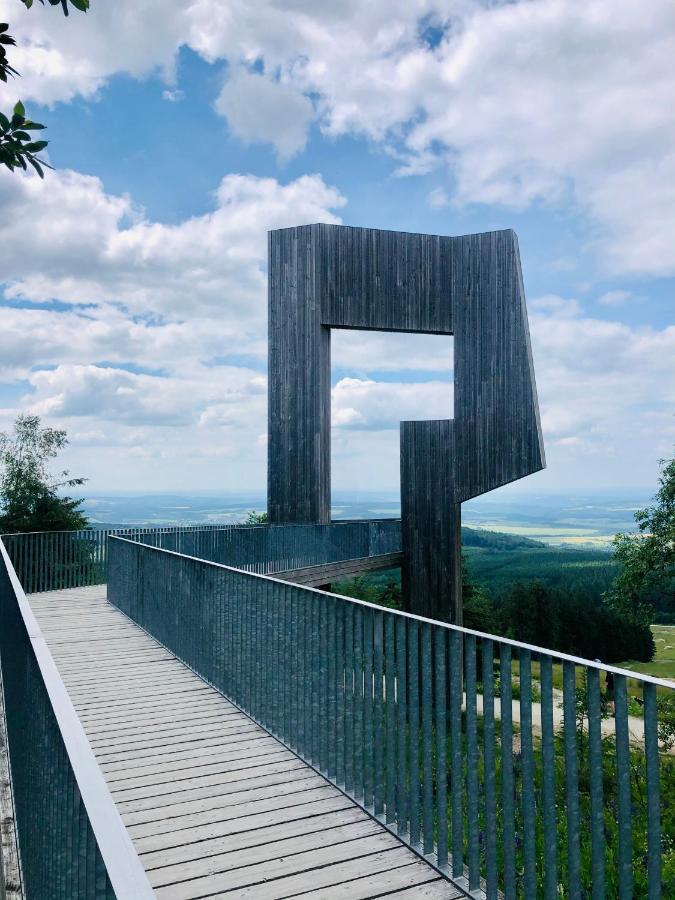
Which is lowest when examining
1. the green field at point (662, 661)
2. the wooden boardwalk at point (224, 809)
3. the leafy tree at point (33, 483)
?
the green field at point (662, 661)

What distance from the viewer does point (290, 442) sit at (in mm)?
17609

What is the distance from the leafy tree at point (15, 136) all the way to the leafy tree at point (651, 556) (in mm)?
19627

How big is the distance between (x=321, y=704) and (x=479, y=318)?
1357 cm

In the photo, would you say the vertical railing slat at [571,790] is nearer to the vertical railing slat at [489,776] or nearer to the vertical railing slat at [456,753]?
the vertical railing slat at [489,776]

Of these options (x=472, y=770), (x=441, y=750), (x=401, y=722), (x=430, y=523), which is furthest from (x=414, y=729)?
(x=430, y=523)

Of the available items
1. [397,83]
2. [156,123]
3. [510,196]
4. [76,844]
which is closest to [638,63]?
[397,83]

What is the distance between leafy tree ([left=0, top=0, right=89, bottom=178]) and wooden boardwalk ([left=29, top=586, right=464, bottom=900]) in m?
3.47

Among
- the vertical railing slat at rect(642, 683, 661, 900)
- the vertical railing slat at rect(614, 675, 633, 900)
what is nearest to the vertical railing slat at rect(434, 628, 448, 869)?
the vertical railing slat at rect(614, 675, 633, 900)

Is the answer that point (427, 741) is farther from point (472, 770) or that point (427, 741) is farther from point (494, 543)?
point (494, 543)

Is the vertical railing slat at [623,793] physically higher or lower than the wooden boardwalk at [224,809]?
higher

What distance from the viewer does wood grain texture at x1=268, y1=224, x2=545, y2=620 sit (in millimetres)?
16266

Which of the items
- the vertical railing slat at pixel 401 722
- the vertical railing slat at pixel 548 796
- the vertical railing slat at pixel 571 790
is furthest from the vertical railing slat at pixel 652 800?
the vertical railing slat at pixel 401 722

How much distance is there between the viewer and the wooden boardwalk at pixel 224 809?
3.16 m

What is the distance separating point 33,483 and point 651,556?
19.3 m
